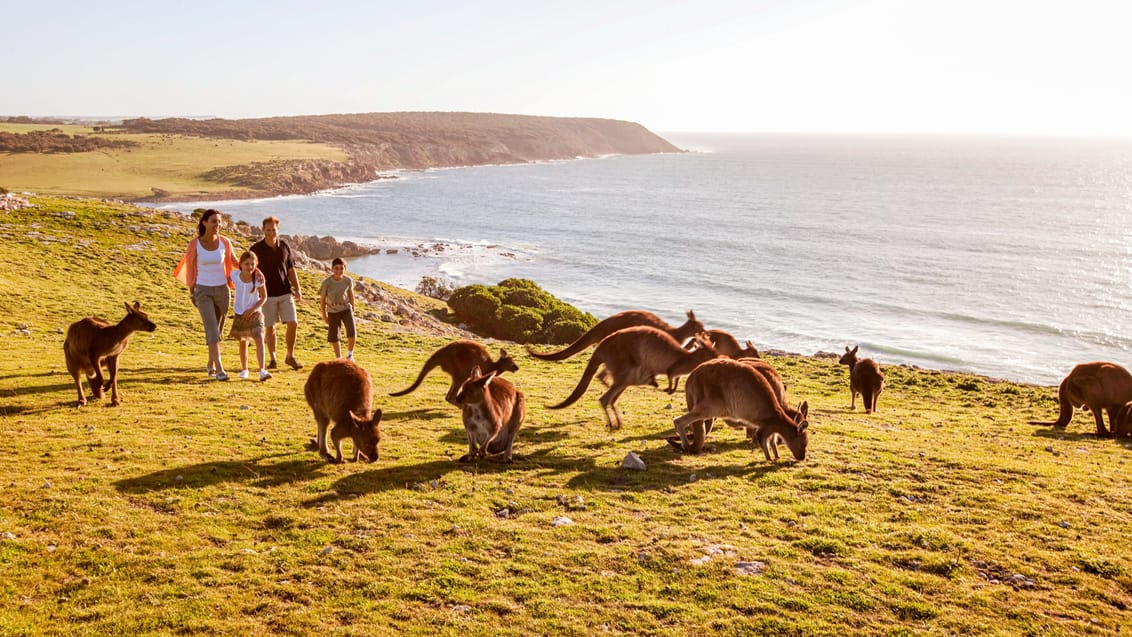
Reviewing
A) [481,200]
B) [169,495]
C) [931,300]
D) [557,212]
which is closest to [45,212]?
[169,495]

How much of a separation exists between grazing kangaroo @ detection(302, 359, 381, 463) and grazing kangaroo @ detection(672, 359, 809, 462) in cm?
Result: 478

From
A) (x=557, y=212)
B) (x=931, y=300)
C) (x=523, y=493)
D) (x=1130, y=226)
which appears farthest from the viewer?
(x=557, y=212)

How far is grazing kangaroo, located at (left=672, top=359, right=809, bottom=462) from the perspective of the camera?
10.4 m

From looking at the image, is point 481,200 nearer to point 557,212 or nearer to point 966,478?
point 557,212

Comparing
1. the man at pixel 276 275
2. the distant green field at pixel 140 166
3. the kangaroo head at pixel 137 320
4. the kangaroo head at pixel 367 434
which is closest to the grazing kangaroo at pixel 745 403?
the kangaroo head at pixel 367 434

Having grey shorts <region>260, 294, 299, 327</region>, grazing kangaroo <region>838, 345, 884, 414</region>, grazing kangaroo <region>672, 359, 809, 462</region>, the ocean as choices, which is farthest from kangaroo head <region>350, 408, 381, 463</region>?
the ocean

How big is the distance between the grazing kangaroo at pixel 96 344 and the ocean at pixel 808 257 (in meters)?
36.8

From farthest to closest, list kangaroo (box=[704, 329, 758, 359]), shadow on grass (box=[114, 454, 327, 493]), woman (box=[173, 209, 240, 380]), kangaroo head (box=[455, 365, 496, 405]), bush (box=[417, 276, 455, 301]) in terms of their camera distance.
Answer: bush (box=[417, 276, 455, 301])
kangaroo (box=[704, 329, 758, 359])
woman (box=[173, 209, 240, 380])
kangaroo head (box=[455, 365, 496, 405])
shadow on grass (box=[114, 454, 327, 493])

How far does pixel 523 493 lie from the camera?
355 inches

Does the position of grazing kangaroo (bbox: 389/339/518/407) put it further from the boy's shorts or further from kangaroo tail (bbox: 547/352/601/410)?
the boy's shorts

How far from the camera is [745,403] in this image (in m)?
10.4

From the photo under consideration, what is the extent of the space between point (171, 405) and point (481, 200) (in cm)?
11408

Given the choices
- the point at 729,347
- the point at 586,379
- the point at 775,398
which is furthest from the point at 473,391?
the point at 729,347

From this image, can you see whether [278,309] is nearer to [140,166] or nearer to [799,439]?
[799,439]
